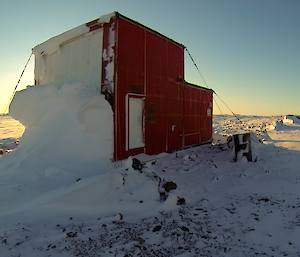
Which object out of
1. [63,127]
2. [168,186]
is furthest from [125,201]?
[63,127]

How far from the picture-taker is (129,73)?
24.2 ft

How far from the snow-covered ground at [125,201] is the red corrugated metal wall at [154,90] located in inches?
31.9

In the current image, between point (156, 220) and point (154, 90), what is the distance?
5.92m

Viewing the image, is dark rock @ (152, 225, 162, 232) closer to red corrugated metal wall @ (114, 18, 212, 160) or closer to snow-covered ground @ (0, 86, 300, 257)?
snow-covered ground @ (0, 86, 300, 257)

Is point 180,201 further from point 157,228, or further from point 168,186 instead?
point 157,228

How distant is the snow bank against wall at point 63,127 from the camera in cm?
608

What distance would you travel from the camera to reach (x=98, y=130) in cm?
661

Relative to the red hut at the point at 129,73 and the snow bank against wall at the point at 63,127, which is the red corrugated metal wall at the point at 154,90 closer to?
the red hut at the point at 129,73

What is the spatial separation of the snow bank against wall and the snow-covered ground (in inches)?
1.3

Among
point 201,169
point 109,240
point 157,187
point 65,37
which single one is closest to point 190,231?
point 109,240

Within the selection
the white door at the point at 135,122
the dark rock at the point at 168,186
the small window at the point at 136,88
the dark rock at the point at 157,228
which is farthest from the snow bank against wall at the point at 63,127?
the dark rock at the point at 157,228

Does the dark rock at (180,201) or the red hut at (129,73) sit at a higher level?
the red hut at (129,73)

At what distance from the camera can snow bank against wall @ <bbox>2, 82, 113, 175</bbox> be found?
608cm

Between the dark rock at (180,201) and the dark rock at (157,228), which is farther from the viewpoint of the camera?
the dark rock at (180,201)
